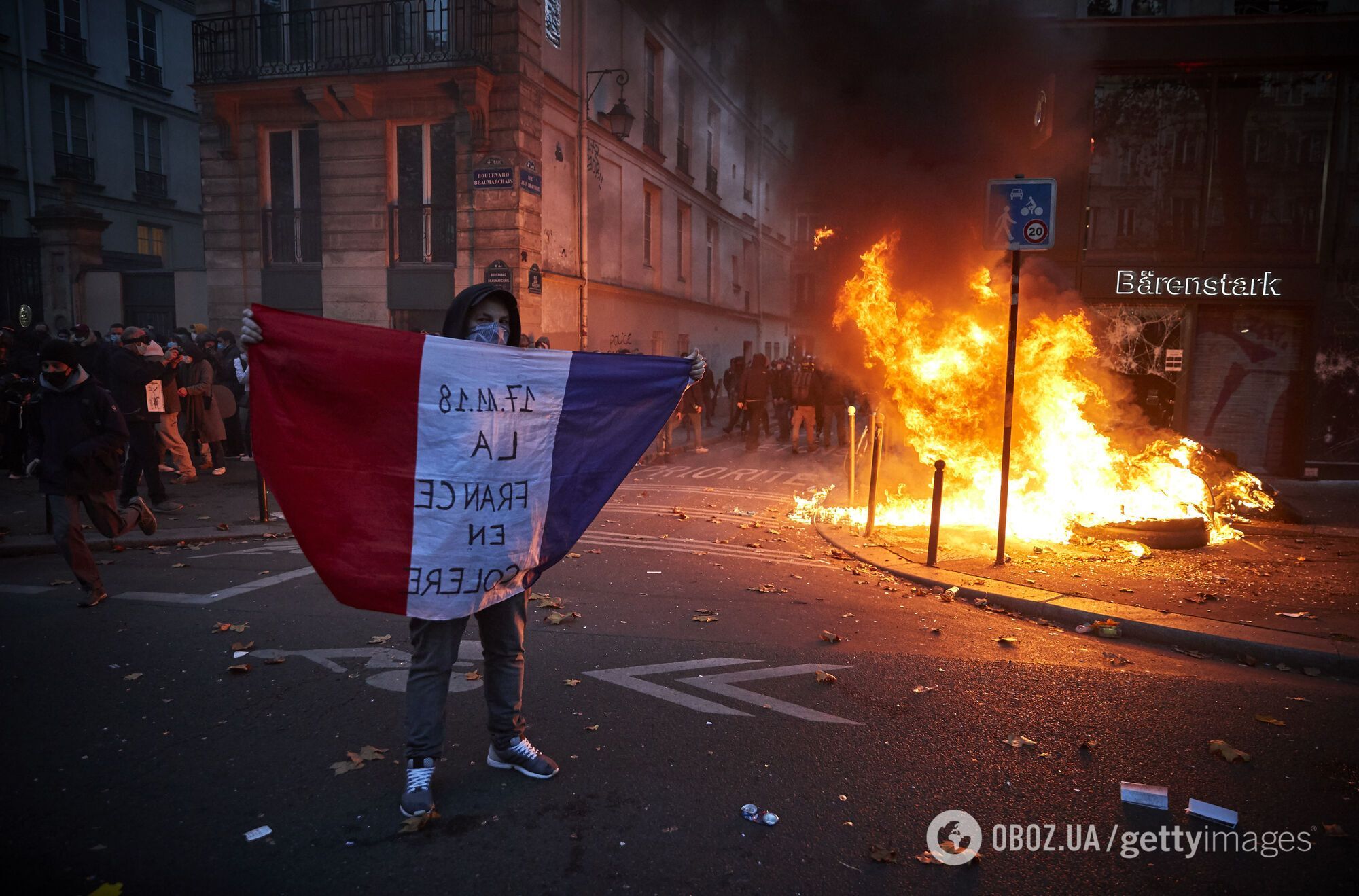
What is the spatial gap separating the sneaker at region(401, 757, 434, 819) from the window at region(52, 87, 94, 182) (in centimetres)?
2841

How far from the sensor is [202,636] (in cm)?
531

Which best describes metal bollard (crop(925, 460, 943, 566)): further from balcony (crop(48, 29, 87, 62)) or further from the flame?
balcony (crop(48, 29, 87, 62))

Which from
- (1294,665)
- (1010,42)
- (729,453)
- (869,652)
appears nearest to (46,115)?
(729,453)

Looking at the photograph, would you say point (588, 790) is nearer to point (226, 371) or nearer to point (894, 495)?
point (894, 495)

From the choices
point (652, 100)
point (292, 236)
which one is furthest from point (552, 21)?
point (292, 236)

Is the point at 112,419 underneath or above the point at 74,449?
above

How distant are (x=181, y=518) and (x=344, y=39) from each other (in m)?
12.0

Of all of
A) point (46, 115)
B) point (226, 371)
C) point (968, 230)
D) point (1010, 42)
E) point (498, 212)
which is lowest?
point (226, 371)

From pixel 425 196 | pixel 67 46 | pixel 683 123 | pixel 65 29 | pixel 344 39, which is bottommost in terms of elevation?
pixel 425 196

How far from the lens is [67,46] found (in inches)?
970

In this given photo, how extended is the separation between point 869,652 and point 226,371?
40.7 ft

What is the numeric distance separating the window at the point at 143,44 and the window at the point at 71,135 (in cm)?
234

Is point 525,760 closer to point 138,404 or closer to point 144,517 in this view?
point 144,517

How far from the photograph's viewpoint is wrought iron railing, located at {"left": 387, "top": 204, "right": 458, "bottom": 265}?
17047mm
